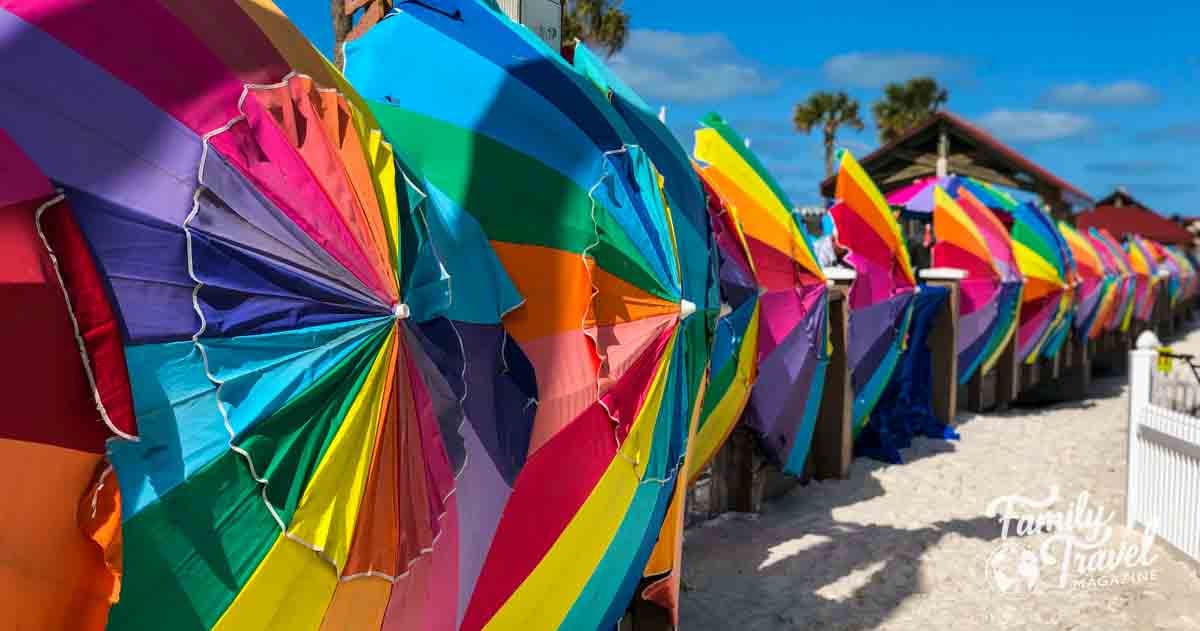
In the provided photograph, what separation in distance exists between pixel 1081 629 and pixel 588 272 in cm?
320

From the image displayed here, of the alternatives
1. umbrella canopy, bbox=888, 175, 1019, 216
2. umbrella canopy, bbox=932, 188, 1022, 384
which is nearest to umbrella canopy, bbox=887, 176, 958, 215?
umbrella canopy, bbox=888, 175, 1019, 216

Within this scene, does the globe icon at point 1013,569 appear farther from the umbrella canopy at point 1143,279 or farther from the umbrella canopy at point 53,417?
the umbrella canopy at point 1143,279

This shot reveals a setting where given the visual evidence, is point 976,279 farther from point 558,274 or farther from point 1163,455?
point 558,274

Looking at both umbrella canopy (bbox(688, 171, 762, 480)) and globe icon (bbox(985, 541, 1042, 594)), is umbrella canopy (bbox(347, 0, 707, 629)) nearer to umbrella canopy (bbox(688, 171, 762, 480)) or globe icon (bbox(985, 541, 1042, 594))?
umbrella canopy (bbox(688, 171, 762, 480))

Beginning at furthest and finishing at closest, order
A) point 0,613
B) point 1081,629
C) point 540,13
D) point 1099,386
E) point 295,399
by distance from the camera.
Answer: point 1099,386 → point 1081,629 → point 540,13 → point 295,399 → point 0,613

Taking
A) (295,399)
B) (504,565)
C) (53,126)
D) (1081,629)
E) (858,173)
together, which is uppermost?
(858,173)

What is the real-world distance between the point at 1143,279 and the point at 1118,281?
284 centimetres

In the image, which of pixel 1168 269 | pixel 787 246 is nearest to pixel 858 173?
pixel 787 246

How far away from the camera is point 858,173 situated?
6727 millimetres

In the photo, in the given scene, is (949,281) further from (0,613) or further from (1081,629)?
(0,613)

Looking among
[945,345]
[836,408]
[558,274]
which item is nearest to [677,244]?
[558,274]

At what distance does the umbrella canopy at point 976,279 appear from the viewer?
29.5 feet

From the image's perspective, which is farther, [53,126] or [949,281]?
[949,281]

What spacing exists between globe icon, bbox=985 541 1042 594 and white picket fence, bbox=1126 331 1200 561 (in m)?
0.95
